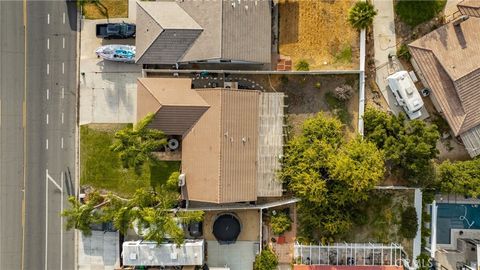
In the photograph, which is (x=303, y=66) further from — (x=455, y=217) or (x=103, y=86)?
(x=455, y=217)

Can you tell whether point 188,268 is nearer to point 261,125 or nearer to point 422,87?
point 261,125

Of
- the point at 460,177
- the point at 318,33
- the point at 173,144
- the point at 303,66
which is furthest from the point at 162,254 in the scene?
the point at 460,177

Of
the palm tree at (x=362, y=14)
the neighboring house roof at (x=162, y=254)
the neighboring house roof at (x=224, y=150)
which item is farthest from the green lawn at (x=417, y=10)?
the neighboring house roof at (x=162, y=254)

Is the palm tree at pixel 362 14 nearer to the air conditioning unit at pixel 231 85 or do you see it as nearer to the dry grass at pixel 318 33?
the dry grass at pixel 318 33

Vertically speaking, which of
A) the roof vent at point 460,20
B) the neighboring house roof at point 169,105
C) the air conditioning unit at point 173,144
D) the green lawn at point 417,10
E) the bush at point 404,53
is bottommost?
the air conditioning unit at point 173,144

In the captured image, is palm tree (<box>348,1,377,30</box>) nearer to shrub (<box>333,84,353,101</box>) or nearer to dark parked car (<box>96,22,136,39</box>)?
shrub (<box>333,84,353,101</box>)

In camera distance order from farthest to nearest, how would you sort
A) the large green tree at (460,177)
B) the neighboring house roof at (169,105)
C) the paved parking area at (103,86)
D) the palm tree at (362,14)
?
1. the paved parking area at (103,86)
2. the palm tree at (362,14)
3. the large green tree at (460,177)
4. the neighboring house roof at (169,105)

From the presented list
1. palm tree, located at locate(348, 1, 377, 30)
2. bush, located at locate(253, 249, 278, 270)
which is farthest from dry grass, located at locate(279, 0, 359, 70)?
bush, located at locate(253, 249, 278, 270)
